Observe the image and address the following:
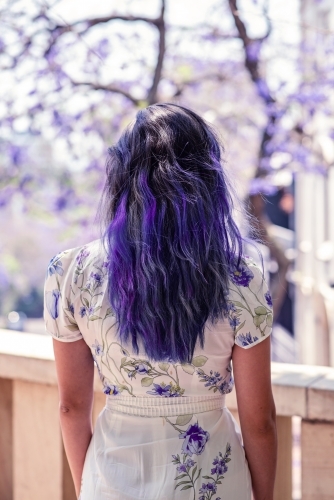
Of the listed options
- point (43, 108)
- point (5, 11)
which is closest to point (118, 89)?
point (43, 108)

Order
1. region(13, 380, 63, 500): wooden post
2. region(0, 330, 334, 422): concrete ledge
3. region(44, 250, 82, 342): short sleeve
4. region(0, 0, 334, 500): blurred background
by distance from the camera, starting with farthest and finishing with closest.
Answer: region(0, 0, 334, 500): blurred background → region(13, 380, 63, 500): wooden post → region(0, 330, 334, 422): concrete ledge → region(44, 250, 82, 342): short sleeve

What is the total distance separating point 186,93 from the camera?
555 cm

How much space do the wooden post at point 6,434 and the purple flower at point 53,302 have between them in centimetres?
76

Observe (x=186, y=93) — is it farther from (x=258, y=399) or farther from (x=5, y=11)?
(x=258, y=399)

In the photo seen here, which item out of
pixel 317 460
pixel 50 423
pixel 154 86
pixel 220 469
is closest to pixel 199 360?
pixel 220 469

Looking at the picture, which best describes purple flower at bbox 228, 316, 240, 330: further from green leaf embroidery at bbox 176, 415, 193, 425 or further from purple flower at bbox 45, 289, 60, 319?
purple flower at bbox 45, 289, 60, 319

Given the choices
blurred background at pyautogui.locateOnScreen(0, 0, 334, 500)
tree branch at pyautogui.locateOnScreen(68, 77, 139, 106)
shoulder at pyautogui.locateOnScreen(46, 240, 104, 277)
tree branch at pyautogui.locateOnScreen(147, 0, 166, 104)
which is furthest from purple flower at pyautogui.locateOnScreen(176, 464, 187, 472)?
tree branch at pyautogui.locateOnScreen(68, 77, 139, 106)

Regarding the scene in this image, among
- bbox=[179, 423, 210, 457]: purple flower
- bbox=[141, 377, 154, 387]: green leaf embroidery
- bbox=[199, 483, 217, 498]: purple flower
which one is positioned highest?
bbox=[141, 377, 154, 387]: green leaf embroidery

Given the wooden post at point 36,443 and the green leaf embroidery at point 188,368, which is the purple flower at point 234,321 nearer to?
the green leaf embroidery at point 188,368

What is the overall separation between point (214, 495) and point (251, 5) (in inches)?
143

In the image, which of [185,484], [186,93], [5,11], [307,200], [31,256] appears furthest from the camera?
[31,256]

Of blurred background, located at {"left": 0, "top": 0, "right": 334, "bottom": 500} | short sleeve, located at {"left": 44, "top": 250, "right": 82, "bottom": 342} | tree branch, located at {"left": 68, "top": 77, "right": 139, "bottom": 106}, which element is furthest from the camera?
tree branch, located at {"left": 68, "top": 77, "right": 139, "bottom": 106}

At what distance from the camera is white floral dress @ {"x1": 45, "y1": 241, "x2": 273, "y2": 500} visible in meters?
1.40

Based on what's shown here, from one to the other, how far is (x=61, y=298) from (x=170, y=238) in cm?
29
